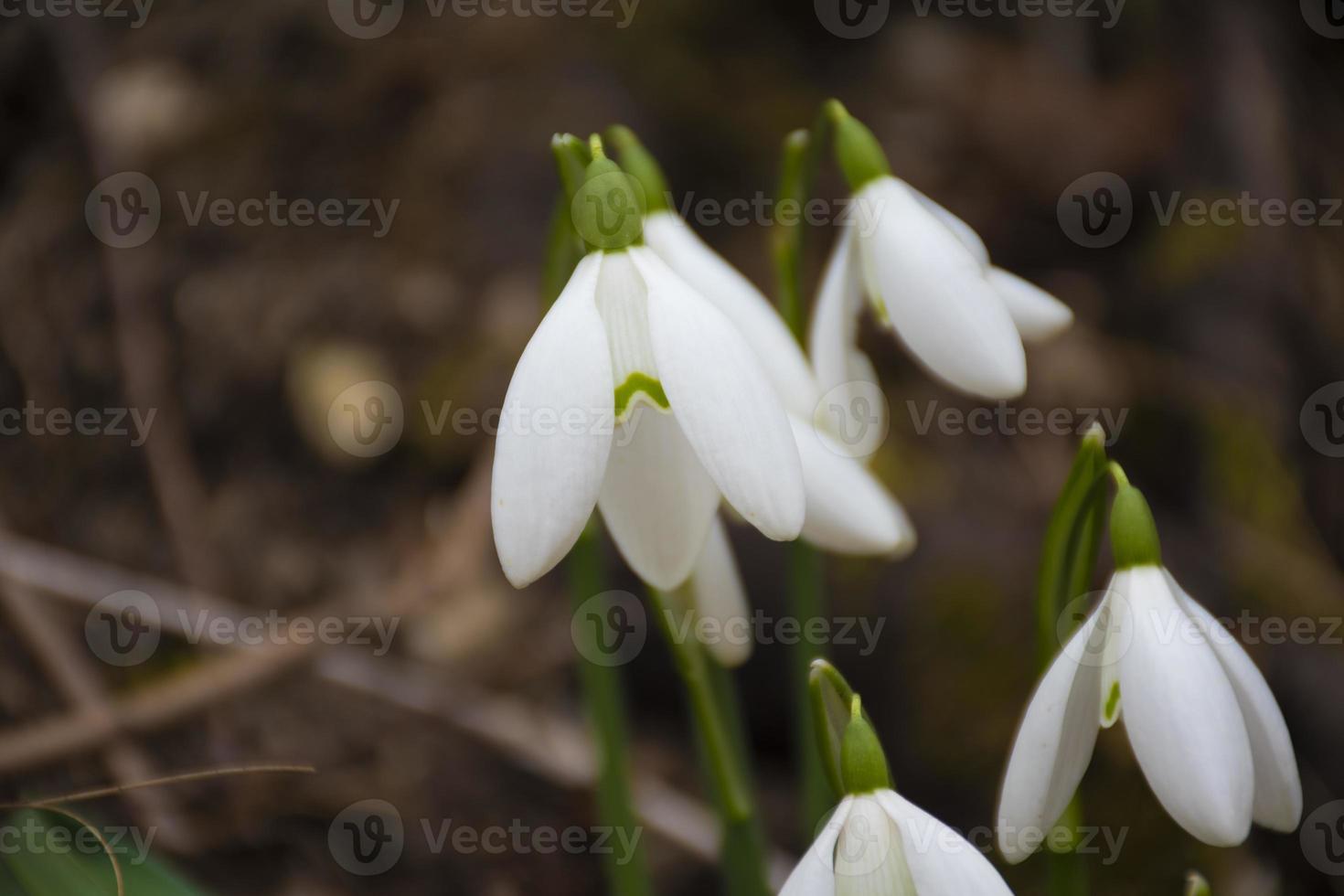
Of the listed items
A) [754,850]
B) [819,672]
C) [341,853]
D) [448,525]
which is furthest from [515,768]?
[819,672]

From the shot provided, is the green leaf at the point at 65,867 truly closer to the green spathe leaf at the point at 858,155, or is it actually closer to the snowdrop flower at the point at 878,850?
the snowdrop flower at the point at 878,850

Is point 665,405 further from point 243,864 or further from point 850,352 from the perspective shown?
point 243,864
